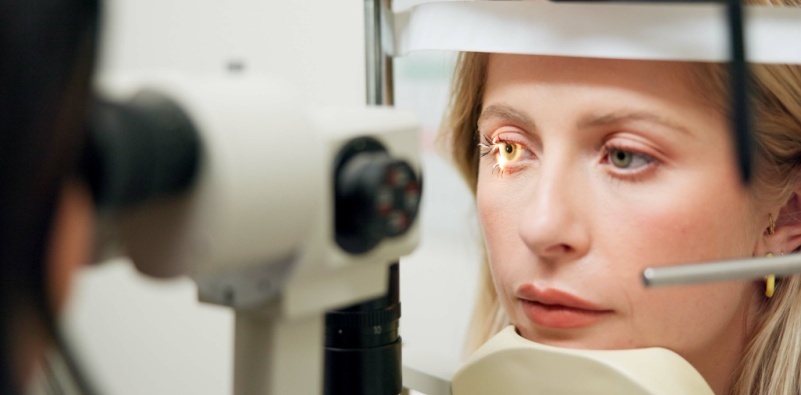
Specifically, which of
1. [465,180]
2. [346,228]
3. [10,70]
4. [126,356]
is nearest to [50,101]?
[10,70]

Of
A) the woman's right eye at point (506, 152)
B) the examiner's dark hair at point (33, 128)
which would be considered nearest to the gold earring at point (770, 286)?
the woman's right eye at point (506, 152)

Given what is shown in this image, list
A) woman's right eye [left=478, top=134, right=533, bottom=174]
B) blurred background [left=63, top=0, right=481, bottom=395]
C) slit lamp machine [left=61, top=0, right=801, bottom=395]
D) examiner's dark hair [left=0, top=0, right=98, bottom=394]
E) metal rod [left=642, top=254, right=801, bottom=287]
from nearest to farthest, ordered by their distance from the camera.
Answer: examiner's dark hair [left=0, top=0, right=98, bottom=394], slit lamp machine [left=61, top=0, right=801, bottom=395], metal rod [left=642, top=254, right=801, bottom=287], woman's right eye [left=478, top=134, right=533, bottom=174], blurred background [left=63, top=0, right=481, bottom=395]

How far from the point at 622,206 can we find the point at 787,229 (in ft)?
0.66

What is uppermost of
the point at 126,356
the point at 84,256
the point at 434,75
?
the point at 434,75

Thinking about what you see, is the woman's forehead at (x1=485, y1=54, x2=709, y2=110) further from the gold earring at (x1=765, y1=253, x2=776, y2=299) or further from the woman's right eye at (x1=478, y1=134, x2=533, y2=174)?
the gold earring at (x1=765, y1=253, x2=776, y2=299)

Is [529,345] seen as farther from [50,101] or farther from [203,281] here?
[50,101]

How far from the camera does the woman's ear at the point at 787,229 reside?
31.3 inches

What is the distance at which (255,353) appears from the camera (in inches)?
19.0

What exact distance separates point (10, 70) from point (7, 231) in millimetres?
52

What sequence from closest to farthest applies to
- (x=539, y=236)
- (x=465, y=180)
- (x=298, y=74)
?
(x=539, y=236) < (x=465, y=180) < (x=298, y=74)

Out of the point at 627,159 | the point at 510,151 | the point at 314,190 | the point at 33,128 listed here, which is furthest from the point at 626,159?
the point at 33,128

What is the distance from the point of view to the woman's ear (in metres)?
0.80

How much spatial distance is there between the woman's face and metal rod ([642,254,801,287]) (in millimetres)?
108

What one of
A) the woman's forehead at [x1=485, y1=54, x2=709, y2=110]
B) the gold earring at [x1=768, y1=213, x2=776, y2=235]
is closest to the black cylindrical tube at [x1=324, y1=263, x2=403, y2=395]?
the woman's forehead at [x1=485, y1=54, x2=709, y2=110]
